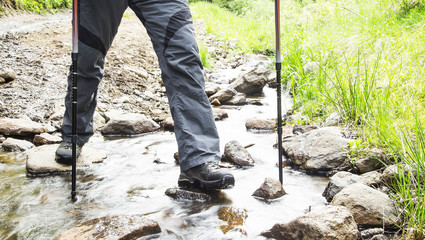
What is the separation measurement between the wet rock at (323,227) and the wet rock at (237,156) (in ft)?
4.17

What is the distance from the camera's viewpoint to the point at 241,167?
3.05 meters

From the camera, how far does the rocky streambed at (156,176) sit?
1.87m

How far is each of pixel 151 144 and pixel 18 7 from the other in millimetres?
10079

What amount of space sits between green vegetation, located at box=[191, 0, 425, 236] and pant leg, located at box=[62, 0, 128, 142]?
2.02 m

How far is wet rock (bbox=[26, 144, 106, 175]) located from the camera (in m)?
2.85

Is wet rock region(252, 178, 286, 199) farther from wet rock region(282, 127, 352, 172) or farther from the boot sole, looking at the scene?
wet rock region(282, 127, 352, 172)

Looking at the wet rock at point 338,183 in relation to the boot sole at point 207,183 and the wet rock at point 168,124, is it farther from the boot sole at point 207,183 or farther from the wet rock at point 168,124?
the wet rock at point 168,124

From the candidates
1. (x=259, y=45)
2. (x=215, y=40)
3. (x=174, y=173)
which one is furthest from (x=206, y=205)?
(x=215, y=40)

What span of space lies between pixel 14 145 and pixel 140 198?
182 centimetres

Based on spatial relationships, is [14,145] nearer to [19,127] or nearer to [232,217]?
[19,127]

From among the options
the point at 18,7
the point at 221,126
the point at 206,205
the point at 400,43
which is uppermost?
the point at 18,7

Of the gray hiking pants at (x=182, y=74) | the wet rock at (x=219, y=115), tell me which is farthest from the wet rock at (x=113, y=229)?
the wet rock at (x=219, y=115)

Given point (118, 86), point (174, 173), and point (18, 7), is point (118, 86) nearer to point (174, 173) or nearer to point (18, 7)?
point (174, 173)

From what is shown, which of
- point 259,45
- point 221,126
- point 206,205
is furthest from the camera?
point 259,45
